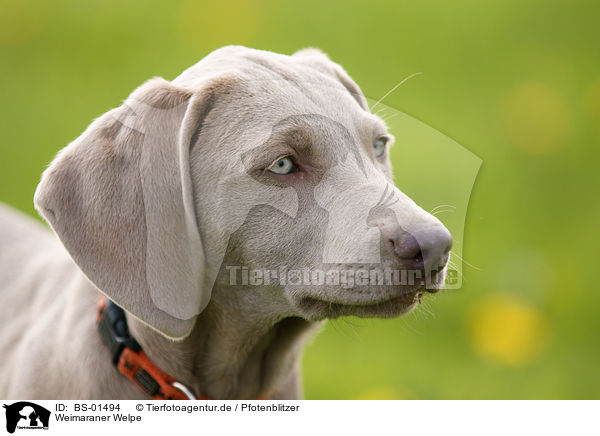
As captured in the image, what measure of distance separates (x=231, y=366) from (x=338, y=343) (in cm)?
206

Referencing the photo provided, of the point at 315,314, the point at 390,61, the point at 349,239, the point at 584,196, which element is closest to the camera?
the point at 349,239

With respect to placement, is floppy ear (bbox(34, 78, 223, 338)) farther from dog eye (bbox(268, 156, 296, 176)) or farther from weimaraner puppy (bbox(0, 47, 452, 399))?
dog eye (bbox(268, 156, 296, 176))

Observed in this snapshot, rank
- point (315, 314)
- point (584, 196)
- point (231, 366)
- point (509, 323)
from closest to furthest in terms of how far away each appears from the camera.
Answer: point (315, 314), point (231, 366), point (509, 323), point (584, 196)

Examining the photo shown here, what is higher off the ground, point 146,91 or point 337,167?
point 146,91

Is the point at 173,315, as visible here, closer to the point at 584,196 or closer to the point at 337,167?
the point at 337,167

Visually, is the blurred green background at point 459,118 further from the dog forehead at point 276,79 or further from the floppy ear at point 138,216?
the floppy ear at point 138,216

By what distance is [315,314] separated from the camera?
2.57 meters

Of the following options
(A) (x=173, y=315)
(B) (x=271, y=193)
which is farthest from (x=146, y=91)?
(A) (x=173, y=315)

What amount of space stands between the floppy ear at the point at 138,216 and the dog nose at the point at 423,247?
690mm

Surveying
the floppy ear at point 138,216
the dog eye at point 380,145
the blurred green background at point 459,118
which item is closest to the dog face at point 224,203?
the floppy ear at point 138,216

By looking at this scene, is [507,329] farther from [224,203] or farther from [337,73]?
[224,203]

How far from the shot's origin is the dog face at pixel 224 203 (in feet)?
8.08

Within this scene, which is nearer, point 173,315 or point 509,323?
point 173,315
